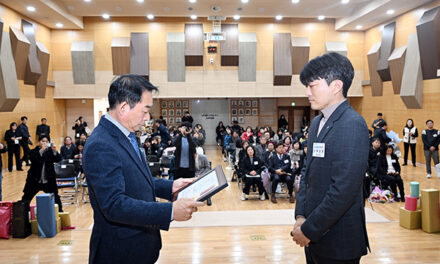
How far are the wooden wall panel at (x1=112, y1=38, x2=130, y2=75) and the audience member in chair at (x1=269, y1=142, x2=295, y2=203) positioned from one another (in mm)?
10208

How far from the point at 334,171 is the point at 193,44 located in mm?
14639

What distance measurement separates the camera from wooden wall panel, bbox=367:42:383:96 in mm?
14539

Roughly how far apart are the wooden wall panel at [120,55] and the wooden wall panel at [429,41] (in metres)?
11.8

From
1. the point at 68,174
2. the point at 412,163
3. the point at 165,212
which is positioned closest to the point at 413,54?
the point at 412,163

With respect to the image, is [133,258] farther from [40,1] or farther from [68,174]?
[40,1]

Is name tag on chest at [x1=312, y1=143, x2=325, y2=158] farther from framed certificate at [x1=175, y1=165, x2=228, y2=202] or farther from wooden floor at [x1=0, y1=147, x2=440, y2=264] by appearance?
wooden floor at [x1=0, y1=147, x2=440, y2=264]

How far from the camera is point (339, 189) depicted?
1672mm

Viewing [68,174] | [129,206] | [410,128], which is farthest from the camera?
[410,128]

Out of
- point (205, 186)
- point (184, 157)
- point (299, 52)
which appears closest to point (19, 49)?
point (184, 157)

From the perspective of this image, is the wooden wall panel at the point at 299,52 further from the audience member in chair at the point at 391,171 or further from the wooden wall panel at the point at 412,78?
the audience member in chair at the point at 391,171

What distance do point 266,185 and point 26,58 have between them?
413 inches

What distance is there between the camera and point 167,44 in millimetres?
15578

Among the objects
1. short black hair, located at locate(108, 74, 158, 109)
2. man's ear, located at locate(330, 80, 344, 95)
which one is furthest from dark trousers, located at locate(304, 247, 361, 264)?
short black hair, located at locate(108, 74, 158, 109)

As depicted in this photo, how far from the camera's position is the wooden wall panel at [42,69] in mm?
13859
